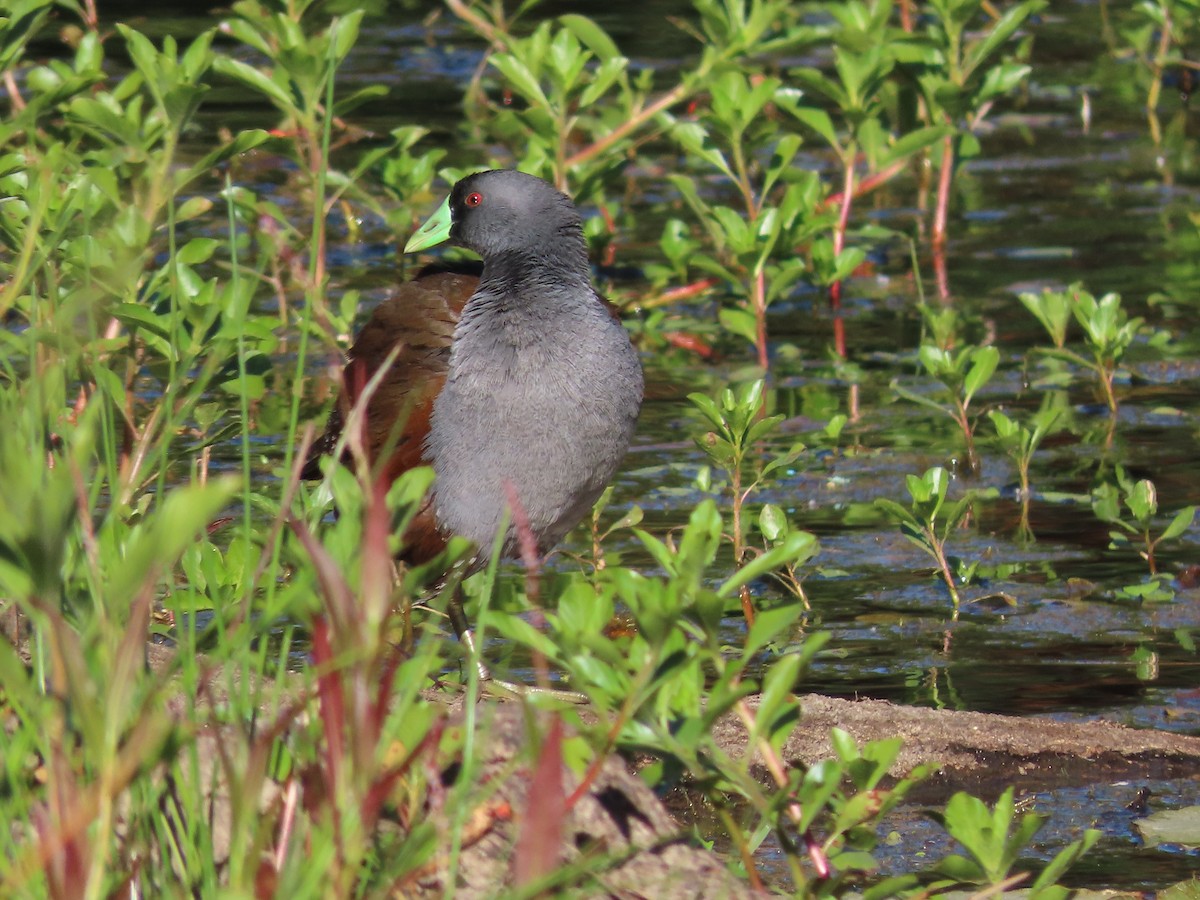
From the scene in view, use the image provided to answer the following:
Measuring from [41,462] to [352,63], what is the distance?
8665mm

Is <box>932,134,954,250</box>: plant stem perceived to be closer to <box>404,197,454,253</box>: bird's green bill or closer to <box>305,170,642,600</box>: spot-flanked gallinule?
<box>404,197,454,253</box>: bird's green bill

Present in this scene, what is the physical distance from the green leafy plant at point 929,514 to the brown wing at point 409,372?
1.12 meters

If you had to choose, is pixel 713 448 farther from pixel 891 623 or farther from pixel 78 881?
pixel 78 881

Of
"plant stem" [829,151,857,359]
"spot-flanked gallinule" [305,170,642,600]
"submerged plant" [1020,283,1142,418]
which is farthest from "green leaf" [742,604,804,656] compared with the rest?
"plant stem" [829,151,857,359]

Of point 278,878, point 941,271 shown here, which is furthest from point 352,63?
point 278,878

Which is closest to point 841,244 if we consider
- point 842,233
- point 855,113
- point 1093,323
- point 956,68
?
point 842,233

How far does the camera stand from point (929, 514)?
477 cm

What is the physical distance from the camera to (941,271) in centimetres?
794

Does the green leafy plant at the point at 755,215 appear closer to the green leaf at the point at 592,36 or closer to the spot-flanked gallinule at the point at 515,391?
the green leaf at the point at 592,36

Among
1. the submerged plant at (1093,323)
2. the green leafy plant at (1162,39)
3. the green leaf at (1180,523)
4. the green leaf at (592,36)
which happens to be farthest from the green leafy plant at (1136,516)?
the green leafy plant at (1162,39)

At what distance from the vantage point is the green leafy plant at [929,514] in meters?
4.69

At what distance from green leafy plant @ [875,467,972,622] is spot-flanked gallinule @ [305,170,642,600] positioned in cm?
72

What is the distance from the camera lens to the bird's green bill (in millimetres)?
5176

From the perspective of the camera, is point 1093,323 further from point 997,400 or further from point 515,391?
point 515,391
